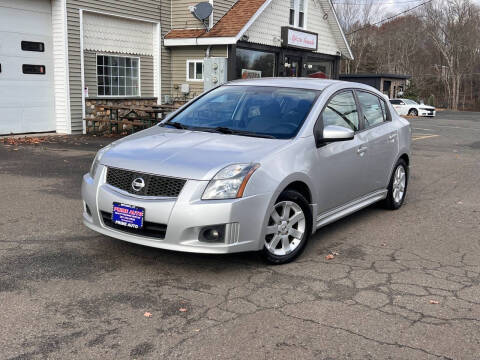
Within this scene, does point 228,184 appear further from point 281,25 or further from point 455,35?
point 455,35

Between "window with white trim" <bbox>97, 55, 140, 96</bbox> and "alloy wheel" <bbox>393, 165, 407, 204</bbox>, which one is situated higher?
"window with white trim" <bbox>97, 55, 140, 96</bbox>

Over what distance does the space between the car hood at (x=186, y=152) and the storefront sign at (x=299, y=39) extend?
1527 centimetres

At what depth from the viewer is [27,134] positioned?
1374 centimetres

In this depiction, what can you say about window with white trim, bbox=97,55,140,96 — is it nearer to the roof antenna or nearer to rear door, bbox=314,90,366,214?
the roof antenna

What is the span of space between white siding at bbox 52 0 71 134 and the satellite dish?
4.40 meters

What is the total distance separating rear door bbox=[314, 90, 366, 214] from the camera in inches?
201

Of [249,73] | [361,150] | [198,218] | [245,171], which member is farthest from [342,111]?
[249,73]

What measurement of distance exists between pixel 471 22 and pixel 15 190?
195ft

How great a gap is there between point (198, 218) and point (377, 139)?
291cm

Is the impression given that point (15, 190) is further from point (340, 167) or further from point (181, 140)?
point (340, 167)

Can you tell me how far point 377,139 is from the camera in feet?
20.2

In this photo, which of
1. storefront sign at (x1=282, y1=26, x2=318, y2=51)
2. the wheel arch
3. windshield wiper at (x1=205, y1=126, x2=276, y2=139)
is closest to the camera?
the wheel arch

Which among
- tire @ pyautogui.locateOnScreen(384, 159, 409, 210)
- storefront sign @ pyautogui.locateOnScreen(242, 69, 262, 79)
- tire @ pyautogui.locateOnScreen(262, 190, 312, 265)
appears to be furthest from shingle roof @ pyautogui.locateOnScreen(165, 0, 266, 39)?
tire @ pyautogui.locateOnScreen(262, 190, 312, 265)

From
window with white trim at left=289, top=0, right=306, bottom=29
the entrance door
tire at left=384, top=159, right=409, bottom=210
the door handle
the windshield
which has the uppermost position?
window with white trim at left=289, top=0, right=306, bottom=29
